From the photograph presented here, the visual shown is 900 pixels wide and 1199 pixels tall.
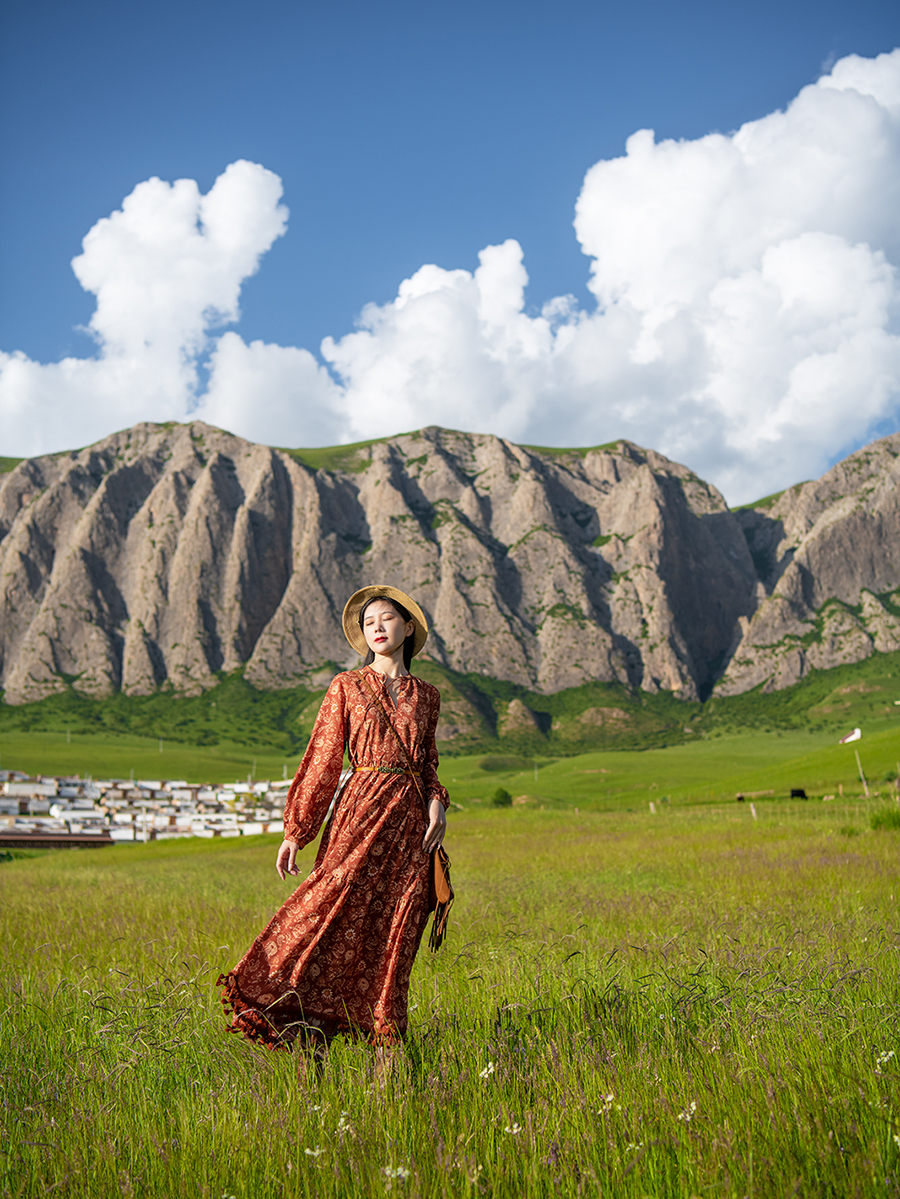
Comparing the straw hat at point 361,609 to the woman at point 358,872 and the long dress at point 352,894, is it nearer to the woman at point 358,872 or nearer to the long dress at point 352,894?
the woman at point 358,872

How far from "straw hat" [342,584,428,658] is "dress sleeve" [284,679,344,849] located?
1.80 ft

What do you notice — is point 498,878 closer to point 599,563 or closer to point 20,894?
point 20,894

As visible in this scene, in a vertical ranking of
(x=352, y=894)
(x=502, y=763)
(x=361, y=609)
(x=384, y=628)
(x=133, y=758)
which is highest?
(x=361, y=609)

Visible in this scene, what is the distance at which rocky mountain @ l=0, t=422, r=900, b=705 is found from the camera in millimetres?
172250

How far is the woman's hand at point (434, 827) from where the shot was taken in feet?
15.1

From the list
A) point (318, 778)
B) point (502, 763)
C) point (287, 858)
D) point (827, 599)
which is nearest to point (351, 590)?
point (502, 763)

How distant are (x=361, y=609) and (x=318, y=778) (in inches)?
49.5

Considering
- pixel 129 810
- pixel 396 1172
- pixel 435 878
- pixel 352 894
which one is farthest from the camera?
pixel 129 810

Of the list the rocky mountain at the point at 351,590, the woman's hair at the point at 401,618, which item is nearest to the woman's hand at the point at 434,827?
the woman's hair at the point at 401,618

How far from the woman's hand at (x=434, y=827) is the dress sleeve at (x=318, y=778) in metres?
0.65

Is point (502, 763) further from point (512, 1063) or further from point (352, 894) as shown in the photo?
point (512, 1063)

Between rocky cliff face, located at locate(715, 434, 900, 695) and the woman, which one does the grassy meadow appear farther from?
rocky cliff face, located at locate(715, 434, 900, 695)

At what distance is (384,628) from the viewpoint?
16.5 feet

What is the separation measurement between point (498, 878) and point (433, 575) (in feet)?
582
